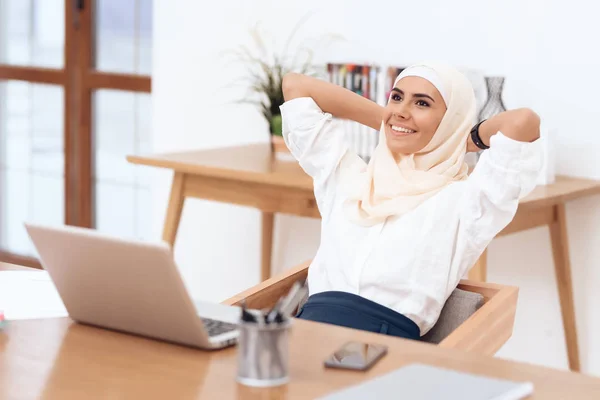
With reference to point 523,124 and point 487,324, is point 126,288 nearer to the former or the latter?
point 487,324

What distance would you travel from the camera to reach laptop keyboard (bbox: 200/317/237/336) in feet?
4.38

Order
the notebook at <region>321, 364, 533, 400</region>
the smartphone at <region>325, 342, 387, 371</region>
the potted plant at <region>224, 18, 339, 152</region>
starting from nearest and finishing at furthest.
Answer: the notebook at <region>321, 364, 533, 400</region>
the smartphone at <region>325, 342, 387, 371</region>
the potted plant at <region>224, 18, 339, 152</region>

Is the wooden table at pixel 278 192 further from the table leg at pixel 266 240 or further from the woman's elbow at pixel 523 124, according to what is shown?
the woman's elbow at pixel 523 124

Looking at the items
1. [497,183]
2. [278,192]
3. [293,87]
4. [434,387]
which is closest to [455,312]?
[497,183]

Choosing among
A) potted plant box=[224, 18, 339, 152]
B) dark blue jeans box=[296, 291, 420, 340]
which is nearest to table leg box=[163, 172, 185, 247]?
potted plant box=[224, 18, 339, 152]

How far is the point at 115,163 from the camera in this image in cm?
447

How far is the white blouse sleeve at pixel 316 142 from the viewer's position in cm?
209

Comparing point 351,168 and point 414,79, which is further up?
point 414,79

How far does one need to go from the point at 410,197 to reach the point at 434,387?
859mm

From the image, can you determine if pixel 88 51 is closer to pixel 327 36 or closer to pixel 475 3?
pixel 327 36

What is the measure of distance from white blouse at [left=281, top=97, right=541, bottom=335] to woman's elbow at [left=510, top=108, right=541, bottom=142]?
19mm

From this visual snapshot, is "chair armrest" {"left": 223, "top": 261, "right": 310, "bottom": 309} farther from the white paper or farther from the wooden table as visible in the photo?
the wooden table

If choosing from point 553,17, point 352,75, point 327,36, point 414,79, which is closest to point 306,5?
point 327,36

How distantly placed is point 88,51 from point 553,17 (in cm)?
220
